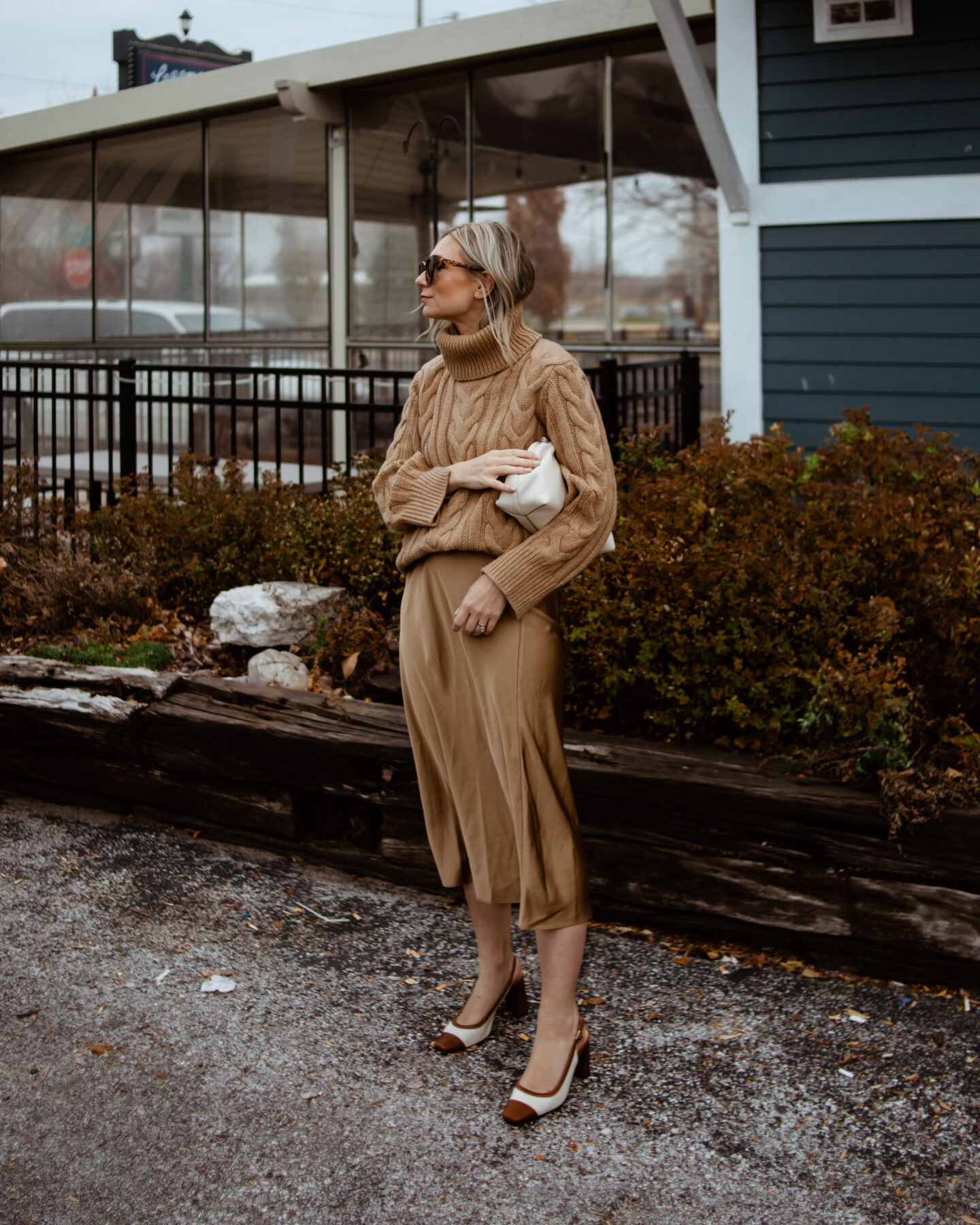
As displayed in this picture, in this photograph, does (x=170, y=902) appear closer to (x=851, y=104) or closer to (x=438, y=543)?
(x=438, y=543)

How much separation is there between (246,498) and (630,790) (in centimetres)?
298

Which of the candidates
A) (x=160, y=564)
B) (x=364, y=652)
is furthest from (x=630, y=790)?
(x=160, y=564)

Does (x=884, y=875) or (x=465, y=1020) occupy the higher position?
(x=884, y=875)

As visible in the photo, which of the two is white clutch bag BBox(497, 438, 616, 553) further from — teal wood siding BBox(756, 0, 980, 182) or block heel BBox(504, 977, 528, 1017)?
teal wood siding BBox(756, 0, 980, 182)

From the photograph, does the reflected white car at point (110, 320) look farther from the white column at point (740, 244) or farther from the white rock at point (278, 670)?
the white rock at point (278, 670)

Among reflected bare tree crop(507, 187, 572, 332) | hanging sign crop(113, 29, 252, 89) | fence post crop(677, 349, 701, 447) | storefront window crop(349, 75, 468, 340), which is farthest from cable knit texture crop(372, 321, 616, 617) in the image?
hanging sign crop(113, 29, 252, 89)

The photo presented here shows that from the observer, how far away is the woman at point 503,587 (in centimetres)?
277

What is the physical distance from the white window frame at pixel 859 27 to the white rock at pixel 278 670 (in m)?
4.58

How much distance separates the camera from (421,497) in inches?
113

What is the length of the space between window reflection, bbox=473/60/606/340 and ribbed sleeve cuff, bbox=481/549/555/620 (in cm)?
706

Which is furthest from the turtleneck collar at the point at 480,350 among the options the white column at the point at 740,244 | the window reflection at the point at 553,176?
the window reflection at the point at 553,176

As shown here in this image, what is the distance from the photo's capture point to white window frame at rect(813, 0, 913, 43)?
6.55 m

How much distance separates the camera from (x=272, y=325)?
1202cm

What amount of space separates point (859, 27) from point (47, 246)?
33.2 feet
